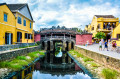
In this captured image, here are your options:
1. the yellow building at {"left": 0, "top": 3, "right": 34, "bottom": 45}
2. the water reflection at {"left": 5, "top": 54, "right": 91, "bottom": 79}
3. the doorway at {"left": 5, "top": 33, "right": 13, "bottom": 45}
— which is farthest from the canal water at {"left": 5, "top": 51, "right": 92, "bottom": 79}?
the yellow building at {"left": 0, "top": 3, "right": 34, "bottom": 45}

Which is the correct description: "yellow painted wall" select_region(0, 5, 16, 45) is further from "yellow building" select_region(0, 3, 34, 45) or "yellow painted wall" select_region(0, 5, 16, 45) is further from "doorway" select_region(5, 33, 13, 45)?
"doorway" select_region(5, 33, 13, 45)

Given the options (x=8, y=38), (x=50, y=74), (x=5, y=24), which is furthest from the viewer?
(x=8, y=38)

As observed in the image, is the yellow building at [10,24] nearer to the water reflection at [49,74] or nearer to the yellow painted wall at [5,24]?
the yellow painted wall at [5,24]

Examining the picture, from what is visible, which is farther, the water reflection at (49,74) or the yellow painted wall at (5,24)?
the yellow painted wall at (5,24)

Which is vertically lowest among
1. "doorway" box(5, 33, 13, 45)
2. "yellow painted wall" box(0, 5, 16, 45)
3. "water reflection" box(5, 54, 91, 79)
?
"water reflection" box(5, 54, 91, 79)

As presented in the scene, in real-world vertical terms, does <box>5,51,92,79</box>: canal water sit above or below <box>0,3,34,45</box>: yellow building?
below

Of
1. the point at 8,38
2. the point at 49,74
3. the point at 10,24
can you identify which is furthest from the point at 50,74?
the point at 10,24

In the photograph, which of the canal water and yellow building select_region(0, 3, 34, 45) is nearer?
the canal water

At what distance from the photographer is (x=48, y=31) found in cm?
2688

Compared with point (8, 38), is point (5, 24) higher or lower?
higher

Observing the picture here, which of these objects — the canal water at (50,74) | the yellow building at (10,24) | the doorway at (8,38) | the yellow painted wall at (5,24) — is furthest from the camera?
the doorway at (8,38)

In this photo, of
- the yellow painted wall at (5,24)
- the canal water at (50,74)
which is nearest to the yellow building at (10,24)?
the yellow painted wall at (5,24)

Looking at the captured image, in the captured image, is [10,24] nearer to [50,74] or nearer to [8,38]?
[8,38]

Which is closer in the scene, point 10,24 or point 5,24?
point 5,24
